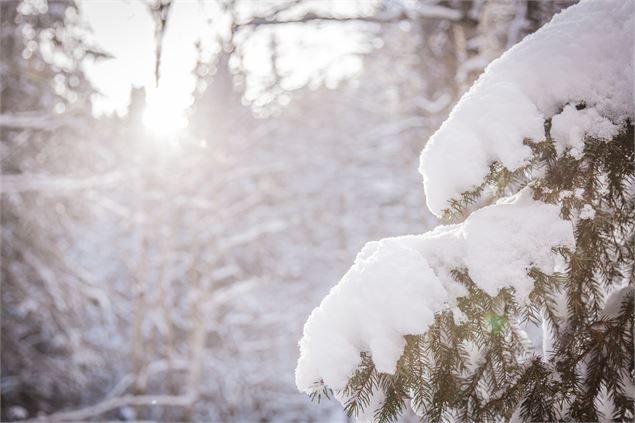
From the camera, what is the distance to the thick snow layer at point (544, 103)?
126cm

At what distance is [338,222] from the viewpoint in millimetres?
12820

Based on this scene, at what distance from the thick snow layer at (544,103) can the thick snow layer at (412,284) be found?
0.58ft

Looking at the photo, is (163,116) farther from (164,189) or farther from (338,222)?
(338,222)

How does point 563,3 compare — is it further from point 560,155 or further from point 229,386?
point 229,386

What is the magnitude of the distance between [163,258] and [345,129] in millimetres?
8338

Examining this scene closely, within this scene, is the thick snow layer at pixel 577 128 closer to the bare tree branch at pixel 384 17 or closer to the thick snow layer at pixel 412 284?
the thick snow layer at pixel 412 284

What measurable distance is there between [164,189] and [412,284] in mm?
7131

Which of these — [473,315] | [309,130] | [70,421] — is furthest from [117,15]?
[309,130]

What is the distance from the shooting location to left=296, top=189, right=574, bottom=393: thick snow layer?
124 cm

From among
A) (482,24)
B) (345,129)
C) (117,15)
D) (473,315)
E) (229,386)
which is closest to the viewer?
(473,315)

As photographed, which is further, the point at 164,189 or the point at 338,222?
the point at 338,222

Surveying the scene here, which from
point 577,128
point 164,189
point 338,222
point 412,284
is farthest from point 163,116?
point 338,222

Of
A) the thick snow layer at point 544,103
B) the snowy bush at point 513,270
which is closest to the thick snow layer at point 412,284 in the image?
the snowy bush at point 513,270

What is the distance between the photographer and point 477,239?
1322mm
